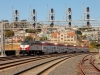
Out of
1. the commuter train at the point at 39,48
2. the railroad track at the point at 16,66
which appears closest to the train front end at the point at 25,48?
the commuter train at the point at 39,48

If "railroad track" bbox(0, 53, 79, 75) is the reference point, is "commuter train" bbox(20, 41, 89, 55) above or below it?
above

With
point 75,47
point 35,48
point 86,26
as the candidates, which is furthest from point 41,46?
point 75,47

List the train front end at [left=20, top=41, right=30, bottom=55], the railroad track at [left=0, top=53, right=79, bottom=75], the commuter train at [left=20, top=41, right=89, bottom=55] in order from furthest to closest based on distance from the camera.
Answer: the commuter train at [left=20, top=41, right=89, bottom=55], the train front end at [left=20, top=41, right=30, bottom=55], the railroad track at [left=0, top=53, right=79, bottom=75]

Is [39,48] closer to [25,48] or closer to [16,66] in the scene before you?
[25,48]

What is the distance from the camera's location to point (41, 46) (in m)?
60.2

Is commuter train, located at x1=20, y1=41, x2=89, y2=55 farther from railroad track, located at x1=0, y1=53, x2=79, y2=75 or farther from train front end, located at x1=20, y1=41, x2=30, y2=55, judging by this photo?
railroad track, located at x1=0, y1=53, x2=79, y2=75

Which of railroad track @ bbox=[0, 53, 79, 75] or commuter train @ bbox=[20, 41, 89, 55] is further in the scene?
commuter train @ bbox=[20, 41, 89, 55]

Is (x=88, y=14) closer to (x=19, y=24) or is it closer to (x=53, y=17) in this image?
(x=53, y=17)

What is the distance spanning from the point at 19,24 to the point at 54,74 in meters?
43.6

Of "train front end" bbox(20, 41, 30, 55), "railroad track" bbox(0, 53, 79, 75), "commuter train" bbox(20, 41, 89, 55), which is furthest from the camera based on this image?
"commuter train" bbox(20, 41, 89, 55)

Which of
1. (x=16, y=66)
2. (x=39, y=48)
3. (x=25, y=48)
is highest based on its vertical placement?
(x=25, y=48)

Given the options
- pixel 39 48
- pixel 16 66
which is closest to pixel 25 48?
pixel 39 48

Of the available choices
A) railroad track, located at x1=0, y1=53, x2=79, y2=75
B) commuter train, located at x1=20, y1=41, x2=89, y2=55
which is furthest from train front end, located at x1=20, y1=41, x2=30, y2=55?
railroad track, located at x1=0, y1=53, x2=79, y2=75

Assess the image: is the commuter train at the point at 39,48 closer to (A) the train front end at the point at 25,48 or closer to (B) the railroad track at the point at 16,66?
(A) the train front end at the point at 25,48
